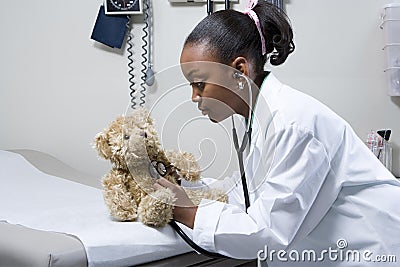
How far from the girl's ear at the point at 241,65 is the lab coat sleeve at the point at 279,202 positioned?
152 millimetres

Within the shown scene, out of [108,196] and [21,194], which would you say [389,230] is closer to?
[108,196]

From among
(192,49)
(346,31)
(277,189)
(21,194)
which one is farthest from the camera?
(346,31)

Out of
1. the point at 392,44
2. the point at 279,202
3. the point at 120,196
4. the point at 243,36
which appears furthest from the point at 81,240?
the point at 392,44

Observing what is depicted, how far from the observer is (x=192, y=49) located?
117cm

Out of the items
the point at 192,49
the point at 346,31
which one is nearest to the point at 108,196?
the point at 192,49

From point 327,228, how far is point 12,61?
1.92 m

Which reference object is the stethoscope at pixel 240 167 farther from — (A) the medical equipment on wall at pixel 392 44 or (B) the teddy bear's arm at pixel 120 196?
(A) the medical equipment on wall at pixel 392 44

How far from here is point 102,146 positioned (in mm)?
1216

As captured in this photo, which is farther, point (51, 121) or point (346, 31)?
point (51, 121)

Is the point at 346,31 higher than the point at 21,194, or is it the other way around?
the point at 346,31

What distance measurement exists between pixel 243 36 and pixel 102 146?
0.35 metres

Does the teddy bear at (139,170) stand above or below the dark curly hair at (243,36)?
below

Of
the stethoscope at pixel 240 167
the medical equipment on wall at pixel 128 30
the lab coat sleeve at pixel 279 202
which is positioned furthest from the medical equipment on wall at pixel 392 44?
the lab coat sleeve at pixel 279 202

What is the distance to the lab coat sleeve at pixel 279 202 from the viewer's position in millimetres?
1055
